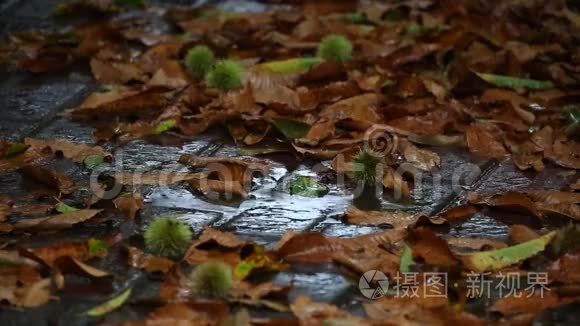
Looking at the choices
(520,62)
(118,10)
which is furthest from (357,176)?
(118,10)

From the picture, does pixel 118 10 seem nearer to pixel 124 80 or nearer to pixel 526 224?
pixel 124 80

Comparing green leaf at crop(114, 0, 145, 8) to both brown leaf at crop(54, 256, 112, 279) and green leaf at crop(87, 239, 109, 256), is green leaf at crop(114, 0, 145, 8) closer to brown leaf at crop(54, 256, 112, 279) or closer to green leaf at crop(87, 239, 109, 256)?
green leaf at crop(87, 239, 109, 256)

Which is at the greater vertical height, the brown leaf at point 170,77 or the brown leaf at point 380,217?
the brown leaf at point 170,77

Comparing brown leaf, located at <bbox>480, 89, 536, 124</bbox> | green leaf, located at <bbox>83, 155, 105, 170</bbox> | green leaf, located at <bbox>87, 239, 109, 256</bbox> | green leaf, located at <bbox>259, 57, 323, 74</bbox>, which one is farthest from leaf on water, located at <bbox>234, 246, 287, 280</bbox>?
green leaf, located at <bbox>259, 57, 323, 74</bbox>

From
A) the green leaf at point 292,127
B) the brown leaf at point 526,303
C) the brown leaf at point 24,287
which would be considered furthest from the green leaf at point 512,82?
the brown leaf at point 24,287

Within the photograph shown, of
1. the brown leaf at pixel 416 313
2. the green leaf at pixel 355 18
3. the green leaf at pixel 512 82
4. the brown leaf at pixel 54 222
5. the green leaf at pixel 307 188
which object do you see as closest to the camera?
the brown leaf at pixel 416 313

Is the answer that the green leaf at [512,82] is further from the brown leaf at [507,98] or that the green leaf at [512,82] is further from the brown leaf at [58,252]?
the brown leaf at [58,252]
